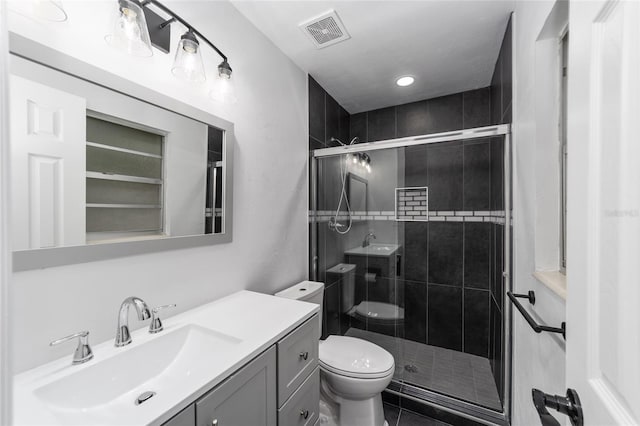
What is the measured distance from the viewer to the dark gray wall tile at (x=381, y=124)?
2.66 meters

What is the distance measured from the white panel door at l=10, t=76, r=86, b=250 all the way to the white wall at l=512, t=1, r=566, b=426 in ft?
5.21

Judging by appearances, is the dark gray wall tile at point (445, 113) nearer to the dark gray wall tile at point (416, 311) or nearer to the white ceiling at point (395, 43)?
the white ceiling at point (395, 43)

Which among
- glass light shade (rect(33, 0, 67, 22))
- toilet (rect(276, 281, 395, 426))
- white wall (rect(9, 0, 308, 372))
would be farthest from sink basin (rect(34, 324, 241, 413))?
glass light shade (rect(33, 0, 67, 22))

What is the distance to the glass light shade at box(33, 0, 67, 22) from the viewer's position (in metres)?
0.70

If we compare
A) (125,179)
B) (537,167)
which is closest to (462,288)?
(537,167)

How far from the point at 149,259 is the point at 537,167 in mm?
1606

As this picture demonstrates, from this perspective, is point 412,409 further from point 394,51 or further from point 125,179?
point 394,51

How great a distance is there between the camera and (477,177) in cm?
220

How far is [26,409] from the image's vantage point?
58 cm

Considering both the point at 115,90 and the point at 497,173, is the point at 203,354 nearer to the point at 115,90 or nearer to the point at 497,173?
the point at 115,90

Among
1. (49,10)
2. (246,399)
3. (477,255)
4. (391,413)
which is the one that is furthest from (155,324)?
(477,255)

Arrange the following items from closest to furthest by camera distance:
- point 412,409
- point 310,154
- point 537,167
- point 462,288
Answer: point 537,167 → point 412,409 → point 310,154 → point 462,288

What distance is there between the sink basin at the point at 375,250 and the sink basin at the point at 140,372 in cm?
147


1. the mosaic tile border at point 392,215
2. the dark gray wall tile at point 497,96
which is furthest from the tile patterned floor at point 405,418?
the dark gray wall tile at point 497,96
